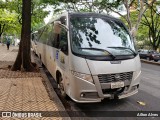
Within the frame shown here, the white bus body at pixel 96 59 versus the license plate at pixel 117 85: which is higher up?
the white bus body at pixel 96 59

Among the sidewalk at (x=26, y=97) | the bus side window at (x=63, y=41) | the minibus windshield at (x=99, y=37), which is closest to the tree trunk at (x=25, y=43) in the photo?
the sidewalk at (x=26, y=97)

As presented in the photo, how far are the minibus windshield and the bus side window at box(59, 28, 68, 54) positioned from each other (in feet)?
0.81

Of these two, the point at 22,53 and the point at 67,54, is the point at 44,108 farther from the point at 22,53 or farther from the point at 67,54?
the point at 22,53

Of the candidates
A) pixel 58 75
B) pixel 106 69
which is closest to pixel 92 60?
pixel 106 69

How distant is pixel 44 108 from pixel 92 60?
61.8 inches

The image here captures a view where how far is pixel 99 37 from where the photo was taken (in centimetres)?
699

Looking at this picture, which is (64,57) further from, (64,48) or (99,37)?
(99,37)

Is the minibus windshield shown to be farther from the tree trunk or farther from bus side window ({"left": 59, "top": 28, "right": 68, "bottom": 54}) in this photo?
the tree trunk

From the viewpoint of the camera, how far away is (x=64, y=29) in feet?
24.3

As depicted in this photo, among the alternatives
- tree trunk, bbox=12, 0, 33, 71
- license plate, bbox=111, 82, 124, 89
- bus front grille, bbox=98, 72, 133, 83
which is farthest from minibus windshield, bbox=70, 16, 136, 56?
tree trunk, bbox=12, 0, 33, 71

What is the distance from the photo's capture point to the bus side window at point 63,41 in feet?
23.0

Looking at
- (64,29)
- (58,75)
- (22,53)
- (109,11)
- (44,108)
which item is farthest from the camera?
(109,11)

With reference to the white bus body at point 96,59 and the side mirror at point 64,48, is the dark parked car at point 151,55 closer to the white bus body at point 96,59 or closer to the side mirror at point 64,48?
the white bus body at point 96,59

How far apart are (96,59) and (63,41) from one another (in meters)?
1.46
